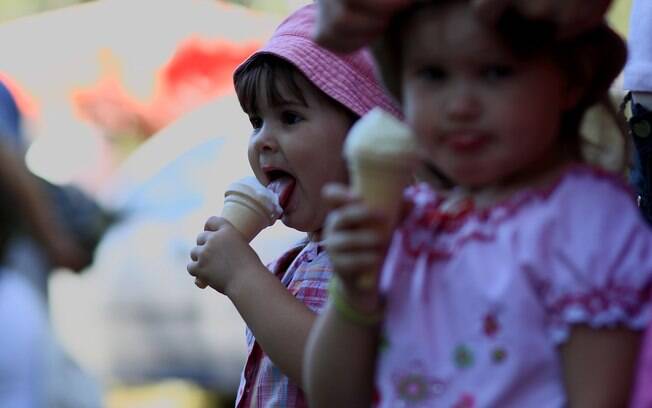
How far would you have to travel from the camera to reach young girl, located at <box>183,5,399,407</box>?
6.62 ft

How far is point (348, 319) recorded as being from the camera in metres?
1.37

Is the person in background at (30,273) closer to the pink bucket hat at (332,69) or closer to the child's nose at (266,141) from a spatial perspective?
the child's nose at (266,141)

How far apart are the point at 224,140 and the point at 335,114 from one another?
2.50 meters

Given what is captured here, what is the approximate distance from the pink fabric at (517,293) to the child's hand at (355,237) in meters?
0.08

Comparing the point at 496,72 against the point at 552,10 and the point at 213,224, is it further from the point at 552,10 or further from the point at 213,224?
the point at 213,224

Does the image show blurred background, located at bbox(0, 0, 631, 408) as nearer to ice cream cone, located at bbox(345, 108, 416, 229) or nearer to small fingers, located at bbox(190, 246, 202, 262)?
small fingers, located at bbox(190, 246, 202, 262)

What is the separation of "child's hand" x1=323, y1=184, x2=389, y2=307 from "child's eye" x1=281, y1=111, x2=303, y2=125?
84 centimetres

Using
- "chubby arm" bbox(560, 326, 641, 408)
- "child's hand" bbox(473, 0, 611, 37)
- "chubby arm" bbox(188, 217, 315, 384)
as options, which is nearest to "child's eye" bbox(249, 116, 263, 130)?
"chubby arm" bbox(188, 217, 315, 384)

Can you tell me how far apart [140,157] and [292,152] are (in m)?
2.67

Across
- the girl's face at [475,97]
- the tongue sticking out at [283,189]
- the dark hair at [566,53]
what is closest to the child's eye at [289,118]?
the tongue sticking out at [283,189]

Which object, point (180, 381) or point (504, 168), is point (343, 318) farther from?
point (180, 381)

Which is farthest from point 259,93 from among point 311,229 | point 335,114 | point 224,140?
point 224,140

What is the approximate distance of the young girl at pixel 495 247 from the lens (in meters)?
1.24

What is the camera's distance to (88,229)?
15.2ft
